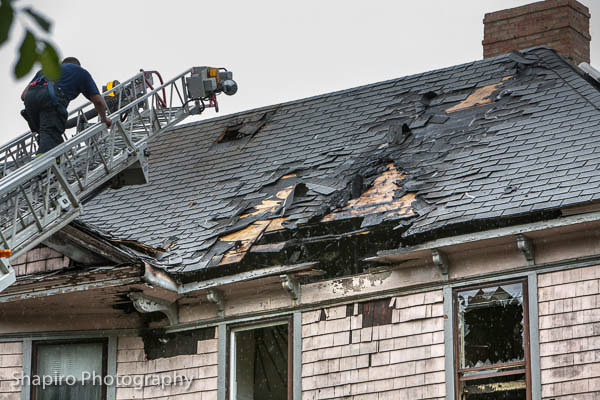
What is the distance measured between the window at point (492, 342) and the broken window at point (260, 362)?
6.13ft

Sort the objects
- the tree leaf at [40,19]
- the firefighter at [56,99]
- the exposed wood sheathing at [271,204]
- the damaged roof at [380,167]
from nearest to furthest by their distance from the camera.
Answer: the tree leaf at [40,19] < the firefighter at [56,99] < the damaged roof at [380,167] < the exposed wood sheathing at [271,204]

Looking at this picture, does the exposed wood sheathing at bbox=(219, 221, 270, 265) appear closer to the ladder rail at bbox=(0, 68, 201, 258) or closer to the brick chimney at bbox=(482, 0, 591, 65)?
the ladder rail at bbox=(0, 68, 201, 258)

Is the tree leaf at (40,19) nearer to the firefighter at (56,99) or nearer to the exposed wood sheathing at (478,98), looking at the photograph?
the firefighter at (56,99)

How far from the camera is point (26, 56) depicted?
9.00ft

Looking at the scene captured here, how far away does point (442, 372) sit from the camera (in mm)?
9453

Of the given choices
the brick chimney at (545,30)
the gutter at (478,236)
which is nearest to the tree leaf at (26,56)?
the gutter at (478,236)

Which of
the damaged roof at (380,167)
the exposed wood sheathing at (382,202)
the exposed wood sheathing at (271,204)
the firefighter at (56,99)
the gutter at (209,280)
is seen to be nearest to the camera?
the firefighter at (56,99)

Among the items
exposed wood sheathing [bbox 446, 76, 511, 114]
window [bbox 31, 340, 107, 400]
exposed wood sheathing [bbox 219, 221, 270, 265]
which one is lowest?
A: window [bbox 31, 340, 107, 400]

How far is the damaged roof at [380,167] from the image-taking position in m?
10.0

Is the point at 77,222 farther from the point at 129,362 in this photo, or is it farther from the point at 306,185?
the point at 306,185

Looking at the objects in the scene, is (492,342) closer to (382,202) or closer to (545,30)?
(382,202)

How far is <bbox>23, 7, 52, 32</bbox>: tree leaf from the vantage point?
8.89ft

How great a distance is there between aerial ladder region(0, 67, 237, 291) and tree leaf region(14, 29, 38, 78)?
557 centimetres

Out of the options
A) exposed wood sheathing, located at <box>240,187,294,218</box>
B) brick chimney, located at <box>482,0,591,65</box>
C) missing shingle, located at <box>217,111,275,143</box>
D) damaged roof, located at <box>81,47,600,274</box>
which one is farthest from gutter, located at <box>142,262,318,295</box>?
brick chimney, located at <box>482,0,591,65</box>
